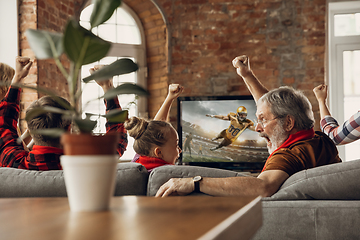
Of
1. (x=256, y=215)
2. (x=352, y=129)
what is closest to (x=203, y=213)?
(x=256, y=215)

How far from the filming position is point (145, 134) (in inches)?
77.3

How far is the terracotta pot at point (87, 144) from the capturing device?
616 mm

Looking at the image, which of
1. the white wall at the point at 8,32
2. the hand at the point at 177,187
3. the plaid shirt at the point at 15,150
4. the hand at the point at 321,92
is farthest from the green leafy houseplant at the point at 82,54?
the white wall at the point at 8,32

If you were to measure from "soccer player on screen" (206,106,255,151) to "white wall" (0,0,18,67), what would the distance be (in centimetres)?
251

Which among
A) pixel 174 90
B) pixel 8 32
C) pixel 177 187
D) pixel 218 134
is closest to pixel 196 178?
pixel 177 187

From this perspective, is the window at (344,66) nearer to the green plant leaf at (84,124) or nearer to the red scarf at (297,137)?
the red scarf at (297,137)

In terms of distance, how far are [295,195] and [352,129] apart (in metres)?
1.24

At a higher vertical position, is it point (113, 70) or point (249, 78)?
point (249, 78)

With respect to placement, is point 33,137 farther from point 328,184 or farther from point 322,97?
point 322,97

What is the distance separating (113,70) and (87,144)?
0.13 m

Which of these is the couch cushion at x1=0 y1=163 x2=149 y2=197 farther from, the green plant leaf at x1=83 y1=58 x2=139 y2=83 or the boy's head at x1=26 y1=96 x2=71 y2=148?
the green plant leaf at x1=83 y1=58 x2=139 y2=83

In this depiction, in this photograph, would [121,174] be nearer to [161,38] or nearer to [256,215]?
[256,215]

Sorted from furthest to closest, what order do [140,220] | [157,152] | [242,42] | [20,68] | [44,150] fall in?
[242,42]
[157,152]
[20,68]
[44,150]
[140,220]

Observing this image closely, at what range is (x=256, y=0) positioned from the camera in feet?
15.4
